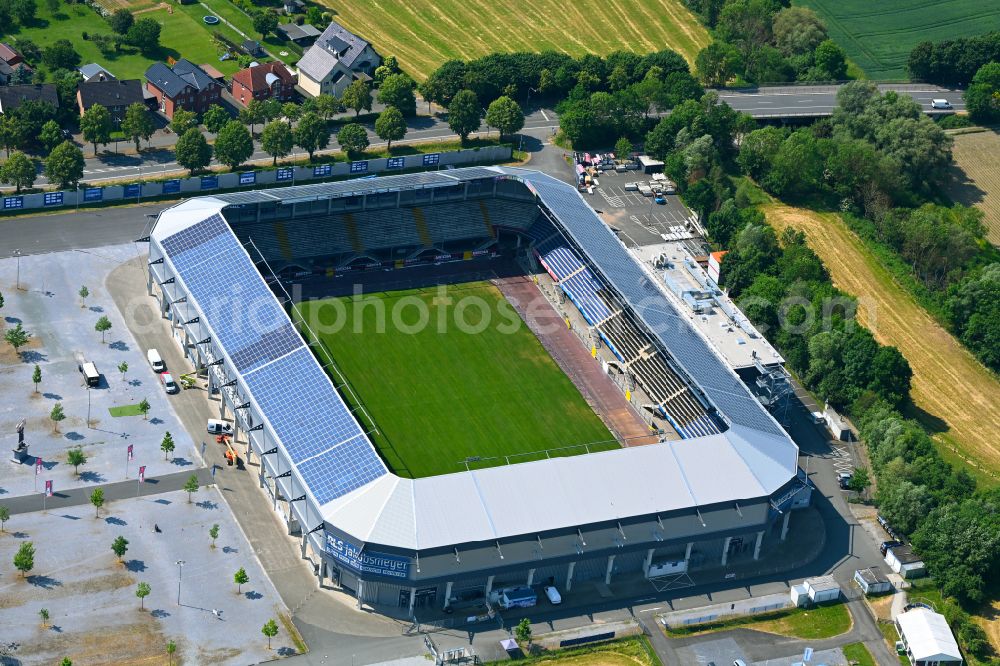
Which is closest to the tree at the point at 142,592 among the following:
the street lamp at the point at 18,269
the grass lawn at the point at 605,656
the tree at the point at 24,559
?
the tree at the point at 24,559

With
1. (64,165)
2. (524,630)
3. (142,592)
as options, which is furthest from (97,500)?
(64,165)

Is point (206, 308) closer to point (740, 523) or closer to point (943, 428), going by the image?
point (740, 523)

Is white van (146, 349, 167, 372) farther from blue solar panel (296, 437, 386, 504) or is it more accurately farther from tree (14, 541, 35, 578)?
tree (14, 541, 35, 578)

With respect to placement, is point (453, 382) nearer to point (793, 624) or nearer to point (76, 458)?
point (76, 458)

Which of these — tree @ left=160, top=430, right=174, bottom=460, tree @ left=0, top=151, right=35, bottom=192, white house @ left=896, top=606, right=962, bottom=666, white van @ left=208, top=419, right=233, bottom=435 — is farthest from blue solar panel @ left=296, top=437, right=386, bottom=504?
tree @ left=0, top=151, right=35, bottom=192

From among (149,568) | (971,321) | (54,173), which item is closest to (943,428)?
(971,321)

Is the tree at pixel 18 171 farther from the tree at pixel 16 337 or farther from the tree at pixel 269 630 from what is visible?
the tree at pixel 269 630
